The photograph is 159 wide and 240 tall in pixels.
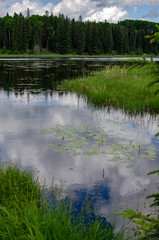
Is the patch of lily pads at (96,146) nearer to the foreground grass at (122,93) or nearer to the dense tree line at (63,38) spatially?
the foreground grass at (122,93)

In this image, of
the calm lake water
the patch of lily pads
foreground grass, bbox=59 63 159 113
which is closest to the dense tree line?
foreground grass, bbox=59 63 159 113

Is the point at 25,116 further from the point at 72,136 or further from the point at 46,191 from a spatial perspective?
the point at 46,191

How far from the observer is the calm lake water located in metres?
5.39

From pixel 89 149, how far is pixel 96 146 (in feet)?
1.06

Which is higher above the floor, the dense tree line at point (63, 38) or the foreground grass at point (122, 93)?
the dense tree line at point (63, 38)

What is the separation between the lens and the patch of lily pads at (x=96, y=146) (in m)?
7.17

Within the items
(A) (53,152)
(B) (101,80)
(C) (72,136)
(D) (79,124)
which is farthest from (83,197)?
(B) (101,80)

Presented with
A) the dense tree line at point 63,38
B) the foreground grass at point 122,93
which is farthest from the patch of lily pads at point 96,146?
the dense tree line at point 63,38

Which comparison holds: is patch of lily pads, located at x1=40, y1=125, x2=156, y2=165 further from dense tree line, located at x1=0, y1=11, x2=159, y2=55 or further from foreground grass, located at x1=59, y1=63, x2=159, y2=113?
dense tree line, located at x1=0, y1=11, x2=159, y2=55

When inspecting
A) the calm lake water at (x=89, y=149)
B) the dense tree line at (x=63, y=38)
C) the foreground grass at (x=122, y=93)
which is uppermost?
the dense tree line at (x=63, y=38)

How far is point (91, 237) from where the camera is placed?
11.5 ft

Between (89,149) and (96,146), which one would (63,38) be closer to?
(96,146)

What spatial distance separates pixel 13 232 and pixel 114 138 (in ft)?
17.8

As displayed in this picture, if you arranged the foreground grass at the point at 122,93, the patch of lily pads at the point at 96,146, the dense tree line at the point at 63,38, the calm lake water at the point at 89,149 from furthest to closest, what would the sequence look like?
the dense tree line at the point at 63,38, the foreground grass at the point at 122,93, the patch of lily pads at the point at 96,146, the calm lake water at the point at 89,149
